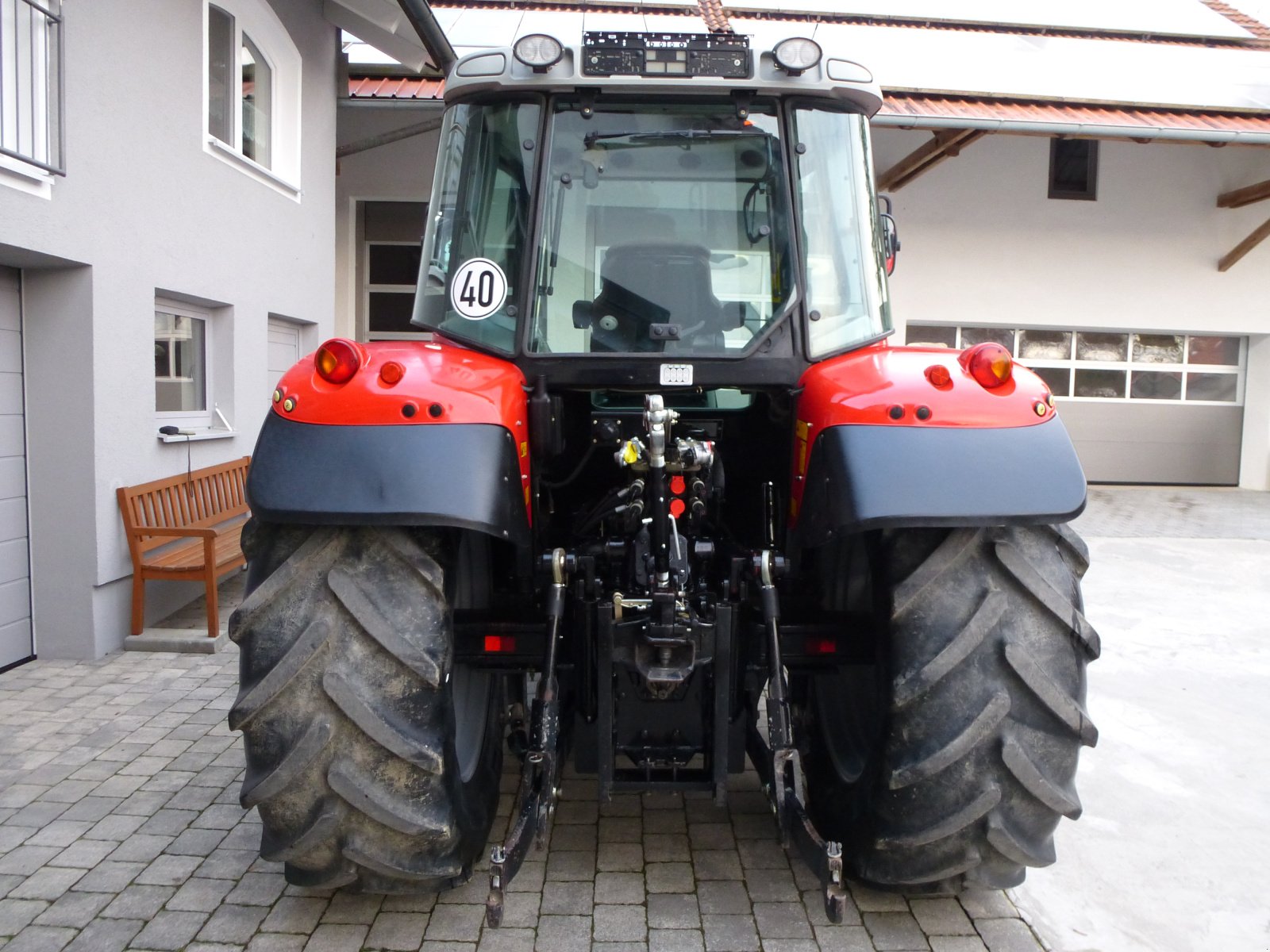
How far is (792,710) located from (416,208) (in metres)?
9.42

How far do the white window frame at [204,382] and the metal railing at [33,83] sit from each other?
1.47m

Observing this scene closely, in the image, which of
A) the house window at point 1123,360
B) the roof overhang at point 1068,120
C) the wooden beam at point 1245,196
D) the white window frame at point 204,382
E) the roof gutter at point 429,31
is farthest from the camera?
the house window at point 1123,360

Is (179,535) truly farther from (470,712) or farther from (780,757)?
(780,757)

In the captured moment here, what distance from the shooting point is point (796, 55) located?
9.41 ft

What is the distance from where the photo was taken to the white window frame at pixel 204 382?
20.9 feet

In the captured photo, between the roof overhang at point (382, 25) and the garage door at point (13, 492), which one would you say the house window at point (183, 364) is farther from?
the roof overhang at point (382, 25)

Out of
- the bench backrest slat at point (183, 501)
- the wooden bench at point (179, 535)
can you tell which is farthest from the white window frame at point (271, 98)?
the wooden bench at point (179, 535)

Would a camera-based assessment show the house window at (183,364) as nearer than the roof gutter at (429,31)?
Yes

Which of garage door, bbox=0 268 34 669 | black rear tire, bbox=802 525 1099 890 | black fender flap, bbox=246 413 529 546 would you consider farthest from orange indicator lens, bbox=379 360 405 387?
garage door, bbox=0 268 34 669

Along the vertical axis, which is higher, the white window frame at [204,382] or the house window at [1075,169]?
the house window at [1075,169]

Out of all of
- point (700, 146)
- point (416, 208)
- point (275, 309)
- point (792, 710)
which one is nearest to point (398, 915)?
point (792, 710)

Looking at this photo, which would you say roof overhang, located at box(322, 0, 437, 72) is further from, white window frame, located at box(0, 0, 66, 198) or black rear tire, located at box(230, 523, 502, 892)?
black rear tire, located at box(230, 523, 502, 892)

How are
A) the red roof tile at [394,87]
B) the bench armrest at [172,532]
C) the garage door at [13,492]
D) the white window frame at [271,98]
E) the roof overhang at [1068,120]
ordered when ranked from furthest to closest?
the roof overhang at [1068,120]
the red roof tile at [394,87]
the white window frame at [271,98]
the bench armrest at [172,532]
the garage door at [13,492]

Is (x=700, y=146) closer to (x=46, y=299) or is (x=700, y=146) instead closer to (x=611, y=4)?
(x=46, y=299)
